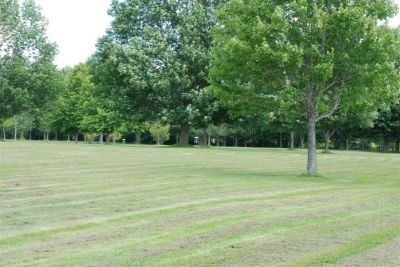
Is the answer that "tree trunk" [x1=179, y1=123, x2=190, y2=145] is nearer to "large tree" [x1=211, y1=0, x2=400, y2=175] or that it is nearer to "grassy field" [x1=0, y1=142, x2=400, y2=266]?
"large tree" [x1=211, y1=0, x2=400, y2=175]

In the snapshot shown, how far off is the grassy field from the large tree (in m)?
5.14

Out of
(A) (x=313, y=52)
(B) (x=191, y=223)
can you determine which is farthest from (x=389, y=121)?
(B) (x=191, y=223)

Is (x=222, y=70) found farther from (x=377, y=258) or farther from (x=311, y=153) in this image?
(x=377, y=258)

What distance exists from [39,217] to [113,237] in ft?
7.73

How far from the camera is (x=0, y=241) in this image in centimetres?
823

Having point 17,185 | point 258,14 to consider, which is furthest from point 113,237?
point 258,14

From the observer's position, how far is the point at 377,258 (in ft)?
24.2

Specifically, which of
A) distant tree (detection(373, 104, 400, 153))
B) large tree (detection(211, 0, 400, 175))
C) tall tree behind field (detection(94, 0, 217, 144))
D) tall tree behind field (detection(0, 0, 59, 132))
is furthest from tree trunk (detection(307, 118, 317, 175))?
distant tree (detection(373, 104, 400, 153))

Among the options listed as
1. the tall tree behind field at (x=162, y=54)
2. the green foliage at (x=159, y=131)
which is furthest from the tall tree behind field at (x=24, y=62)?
the green foliage at (x=159, y=131)

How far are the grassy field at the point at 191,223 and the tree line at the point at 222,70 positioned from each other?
5569 mm

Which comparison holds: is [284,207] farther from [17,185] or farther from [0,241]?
[17,185]

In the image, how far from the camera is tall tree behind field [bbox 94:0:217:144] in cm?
4384

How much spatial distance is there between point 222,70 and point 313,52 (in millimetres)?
4123

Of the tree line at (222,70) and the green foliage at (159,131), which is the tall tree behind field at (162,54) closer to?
the tree line at (222,70)
